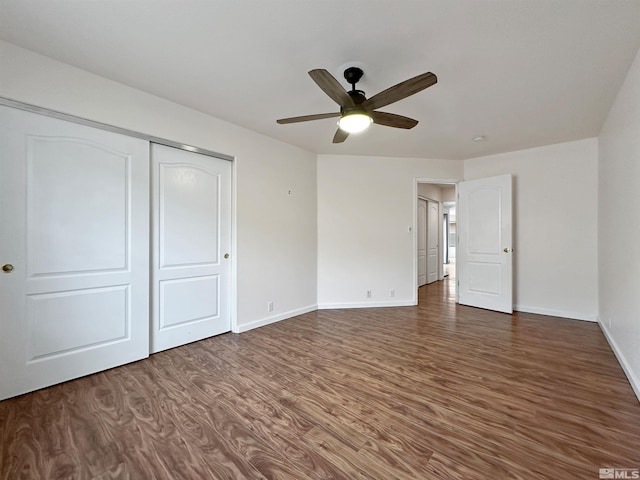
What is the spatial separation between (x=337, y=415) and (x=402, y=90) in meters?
2.27

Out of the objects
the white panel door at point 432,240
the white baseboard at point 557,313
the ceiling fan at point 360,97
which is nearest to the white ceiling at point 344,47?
the ceiling fan at point 360,97

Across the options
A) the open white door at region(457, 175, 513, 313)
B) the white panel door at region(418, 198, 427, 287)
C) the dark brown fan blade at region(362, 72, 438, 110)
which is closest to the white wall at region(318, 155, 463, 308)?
the open white door at region(457, 175, 513, 313)

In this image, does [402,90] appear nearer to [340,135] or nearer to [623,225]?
[340,135]

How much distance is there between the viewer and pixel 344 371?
244 cm

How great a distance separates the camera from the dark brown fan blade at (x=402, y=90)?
5.78 ft

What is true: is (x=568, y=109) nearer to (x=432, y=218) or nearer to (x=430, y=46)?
(x=430, y=46)

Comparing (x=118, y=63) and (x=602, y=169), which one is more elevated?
(x=118, y=63)

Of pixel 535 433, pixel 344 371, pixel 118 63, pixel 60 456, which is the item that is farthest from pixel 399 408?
pixel 118 63

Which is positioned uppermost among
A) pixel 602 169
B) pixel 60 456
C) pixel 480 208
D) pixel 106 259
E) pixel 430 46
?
pixel 430 46

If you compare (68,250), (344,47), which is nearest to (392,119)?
(344,47)

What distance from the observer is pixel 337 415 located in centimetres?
183

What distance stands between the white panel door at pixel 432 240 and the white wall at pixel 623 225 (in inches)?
143

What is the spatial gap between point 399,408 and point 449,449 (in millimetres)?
405

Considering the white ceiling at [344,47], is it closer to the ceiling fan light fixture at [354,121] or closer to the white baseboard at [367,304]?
the ceiling fan light fixture at [354,121]
